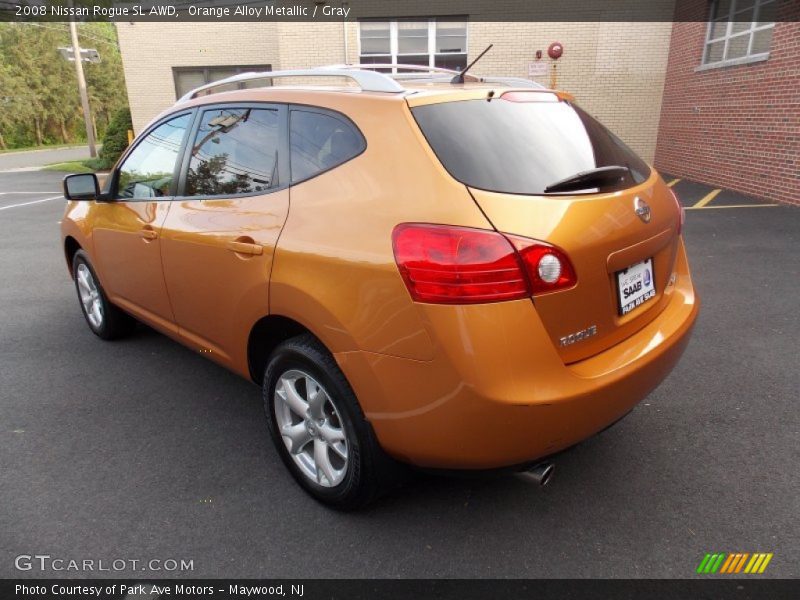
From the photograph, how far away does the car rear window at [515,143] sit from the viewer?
2.00 metres

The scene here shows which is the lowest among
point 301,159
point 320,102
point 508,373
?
point 508,373

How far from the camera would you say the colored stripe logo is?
210 centimetres

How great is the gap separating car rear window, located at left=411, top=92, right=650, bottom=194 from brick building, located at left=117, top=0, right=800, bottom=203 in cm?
831

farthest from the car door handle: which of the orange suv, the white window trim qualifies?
the white window trim

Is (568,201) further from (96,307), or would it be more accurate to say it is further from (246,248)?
(96,307)

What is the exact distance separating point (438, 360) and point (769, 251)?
6236mm

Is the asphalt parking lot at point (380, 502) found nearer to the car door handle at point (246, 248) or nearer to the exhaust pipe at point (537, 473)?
the exhaust pipe at point (537, 473)

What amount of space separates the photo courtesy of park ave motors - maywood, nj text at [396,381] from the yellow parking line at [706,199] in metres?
6.25

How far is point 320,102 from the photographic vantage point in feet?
7.82

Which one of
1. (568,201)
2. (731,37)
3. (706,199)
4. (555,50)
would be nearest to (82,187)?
(568,201)

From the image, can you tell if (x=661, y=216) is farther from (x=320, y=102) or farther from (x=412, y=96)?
(x=320, y=102)

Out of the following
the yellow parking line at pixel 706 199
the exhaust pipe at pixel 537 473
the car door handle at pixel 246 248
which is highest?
the car door handle at pixel 246 248

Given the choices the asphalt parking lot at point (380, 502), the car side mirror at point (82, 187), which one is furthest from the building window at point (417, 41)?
the asphalt parking lot at point (380, 502)

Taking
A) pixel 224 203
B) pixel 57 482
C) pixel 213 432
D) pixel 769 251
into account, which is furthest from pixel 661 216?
pixel 769 251
